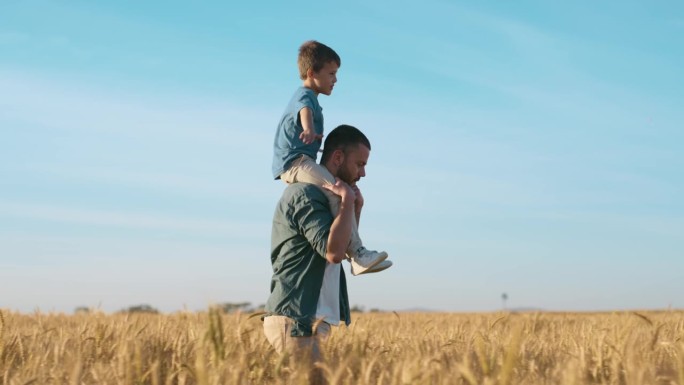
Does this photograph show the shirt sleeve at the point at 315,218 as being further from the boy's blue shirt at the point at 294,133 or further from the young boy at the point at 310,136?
the boy's blue shirt at the point at 294,133

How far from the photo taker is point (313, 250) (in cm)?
398

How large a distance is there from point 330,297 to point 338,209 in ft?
1.53

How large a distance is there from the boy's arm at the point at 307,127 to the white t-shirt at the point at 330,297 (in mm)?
868

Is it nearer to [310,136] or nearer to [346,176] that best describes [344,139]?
[346,176]

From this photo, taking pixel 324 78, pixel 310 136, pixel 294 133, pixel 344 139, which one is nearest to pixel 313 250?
pixel 344 139

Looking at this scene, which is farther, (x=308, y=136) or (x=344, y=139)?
(x=308, y=136)

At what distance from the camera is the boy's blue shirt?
181 inches

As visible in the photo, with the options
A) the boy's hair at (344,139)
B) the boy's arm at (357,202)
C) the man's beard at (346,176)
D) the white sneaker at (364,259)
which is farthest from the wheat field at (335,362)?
the boy's hair at (344,139)

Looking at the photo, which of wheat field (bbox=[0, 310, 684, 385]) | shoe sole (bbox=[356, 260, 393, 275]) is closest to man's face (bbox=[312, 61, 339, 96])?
shoe sole (bbox=[356, 260, 393, 275])

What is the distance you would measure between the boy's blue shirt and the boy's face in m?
0.08

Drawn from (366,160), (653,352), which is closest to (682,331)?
(653,352)

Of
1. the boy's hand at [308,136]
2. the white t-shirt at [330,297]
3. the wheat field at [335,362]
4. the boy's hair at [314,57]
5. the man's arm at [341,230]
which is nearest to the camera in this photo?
the wheat field at [335,362]

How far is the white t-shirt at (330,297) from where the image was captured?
396cm

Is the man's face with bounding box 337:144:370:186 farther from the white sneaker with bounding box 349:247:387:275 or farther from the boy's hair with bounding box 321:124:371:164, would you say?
the white sneaker with bounding box 349:247:387:275
